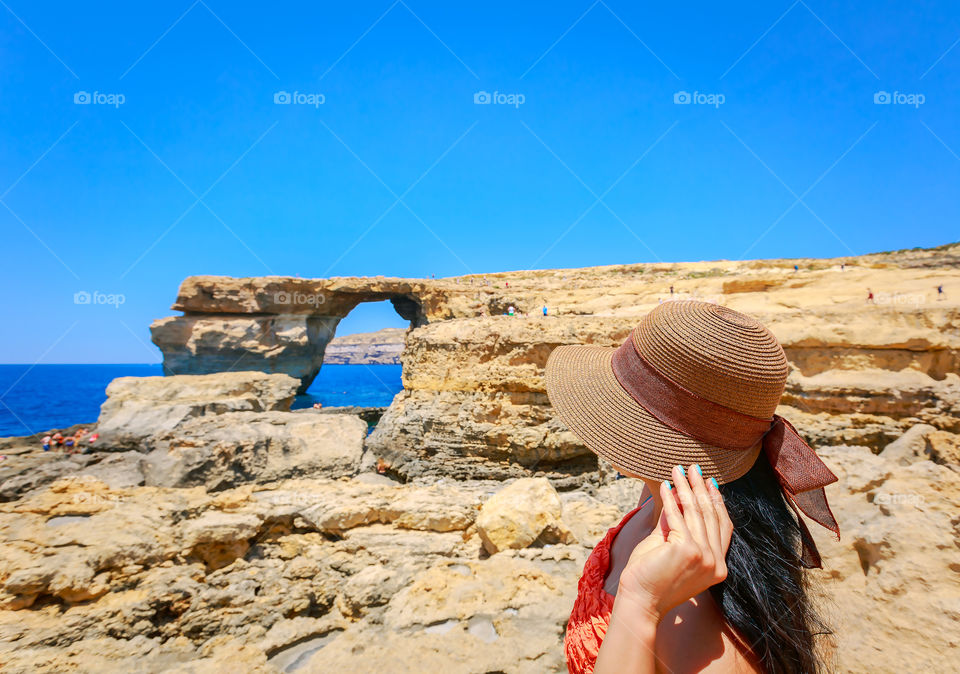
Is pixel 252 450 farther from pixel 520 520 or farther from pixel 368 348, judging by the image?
pixel 368 348

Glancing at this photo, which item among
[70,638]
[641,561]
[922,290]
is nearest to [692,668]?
[641,561]

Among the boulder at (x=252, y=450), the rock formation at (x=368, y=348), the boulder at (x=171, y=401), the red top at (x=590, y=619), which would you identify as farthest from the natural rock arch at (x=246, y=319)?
the rock formation at (x=368, y=348)

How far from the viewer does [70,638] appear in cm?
333

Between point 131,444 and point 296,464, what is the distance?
6448 mm

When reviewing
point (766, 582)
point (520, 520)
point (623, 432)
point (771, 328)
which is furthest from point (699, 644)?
point (771, 328)

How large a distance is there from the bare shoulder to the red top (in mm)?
244

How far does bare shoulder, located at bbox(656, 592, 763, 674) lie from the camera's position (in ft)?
3.34

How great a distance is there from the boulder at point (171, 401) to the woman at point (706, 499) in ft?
23.0

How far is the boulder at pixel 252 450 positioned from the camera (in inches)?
223

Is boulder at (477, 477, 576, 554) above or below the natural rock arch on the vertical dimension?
below

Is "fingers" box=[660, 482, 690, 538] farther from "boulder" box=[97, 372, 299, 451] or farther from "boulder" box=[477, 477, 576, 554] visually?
"boulder" box=[97, 372, 299, 451]

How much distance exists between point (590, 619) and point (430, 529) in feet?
12.3

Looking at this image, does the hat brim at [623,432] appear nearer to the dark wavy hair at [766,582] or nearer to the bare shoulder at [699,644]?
the dark wavy hair at [766,582]

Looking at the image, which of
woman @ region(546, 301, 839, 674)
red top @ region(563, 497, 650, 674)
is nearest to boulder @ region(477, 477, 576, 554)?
red top @ region(563, 497, 650, 674)
